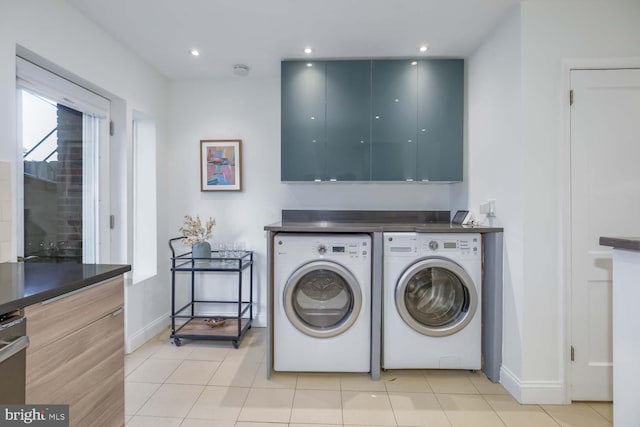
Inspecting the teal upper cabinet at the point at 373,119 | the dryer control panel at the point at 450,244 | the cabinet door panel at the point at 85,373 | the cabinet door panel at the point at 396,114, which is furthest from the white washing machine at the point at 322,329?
the cabinet door panel at the point at 85,373

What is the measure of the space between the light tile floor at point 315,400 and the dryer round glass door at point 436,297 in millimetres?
382

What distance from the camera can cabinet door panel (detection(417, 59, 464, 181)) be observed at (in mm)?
2602

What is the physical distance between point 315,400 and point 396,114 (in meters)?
2.19

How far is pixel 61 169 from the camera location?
2088 millimetres

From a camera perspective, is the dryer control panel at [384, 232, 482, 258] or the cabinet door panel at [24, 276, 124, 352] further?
the dryer control panel at [384, 232, 482, 258]

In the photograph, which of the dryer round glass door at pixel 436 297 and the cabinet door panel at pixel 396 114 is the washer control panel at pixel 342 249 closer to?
the dryer round glass door at pixel 436 297

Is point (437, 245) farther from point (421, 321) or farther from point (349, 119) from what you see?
point (349, 119)

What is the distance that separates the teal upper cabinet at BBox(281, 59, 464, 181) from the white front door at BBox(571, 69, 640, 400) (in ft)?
2.82

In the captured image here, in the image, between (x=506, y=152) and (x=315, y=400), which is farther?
(x=506, y=152)

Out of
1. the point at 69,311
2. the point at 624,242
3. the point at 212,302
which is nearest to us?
the point at 69,311

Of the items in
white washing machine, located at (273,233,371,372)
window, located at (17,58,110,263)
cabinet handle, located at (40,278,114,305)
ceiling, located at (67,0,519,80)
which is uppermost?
ceiling, located at (67,0,519,80)

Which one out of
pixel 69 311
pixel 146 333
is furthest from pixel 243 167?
pixel 69 311

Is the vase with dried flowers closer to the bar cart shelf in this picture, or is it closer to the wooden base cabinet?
the bar cart shelf

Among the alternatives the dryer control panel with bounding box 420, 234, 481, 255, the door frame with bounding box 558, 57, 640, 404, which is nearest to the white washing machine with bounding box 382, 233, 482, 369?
the dryer control panel with bounding box 420, 234, 481, 255
